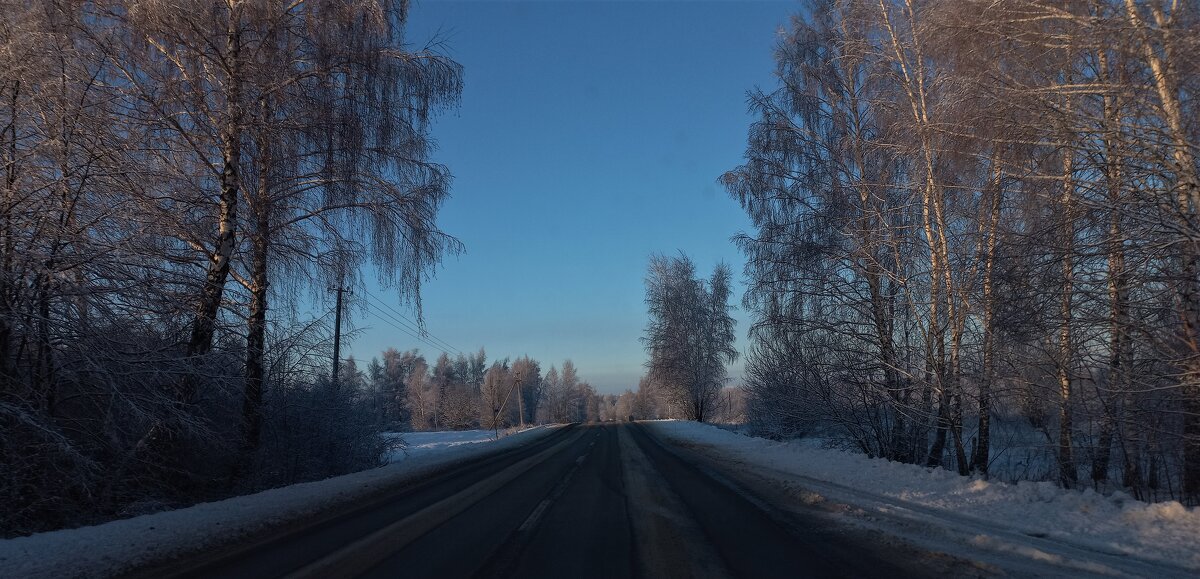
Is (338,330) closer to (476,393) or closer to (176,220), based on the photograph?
(176,220)

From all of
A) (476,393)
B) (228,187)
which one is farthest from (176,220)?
(476,393)

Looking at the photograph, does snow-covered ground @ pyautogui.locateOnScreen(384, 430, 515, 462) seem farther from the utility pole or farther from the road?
the road

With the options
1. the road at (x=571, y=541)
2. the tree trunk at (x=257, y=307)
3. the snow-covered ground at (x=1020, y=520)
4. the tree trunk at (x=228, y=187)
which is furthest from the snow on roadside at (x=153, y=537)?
the snow-covered ground at (x=1020, y=520)

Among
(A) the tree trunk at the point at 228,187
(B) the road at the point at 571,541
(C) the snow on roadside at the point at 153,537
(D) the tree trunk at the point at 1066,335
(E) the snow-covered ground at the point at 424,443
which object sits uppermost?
(A) the tree trunk at the point at 228,187

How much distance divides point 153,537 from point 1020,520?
9.76m

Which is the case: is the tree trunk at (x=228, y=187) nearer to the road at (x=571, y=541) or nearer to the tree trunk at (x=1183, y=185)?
the road at (x=571, y=541)

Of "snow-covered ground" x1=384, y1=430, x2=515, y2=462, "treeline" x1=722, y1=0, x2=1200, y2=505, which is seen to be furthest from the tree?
"treeline" x1=722, y1=0, x2=1200, y2=505

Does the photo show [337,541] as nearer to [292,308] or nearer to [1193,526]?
[292,308]

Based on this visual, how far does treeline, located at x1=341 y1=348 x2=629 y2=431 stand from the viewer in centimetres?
7725

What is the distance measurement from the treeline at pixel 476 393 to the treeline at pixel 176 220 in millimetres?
43796

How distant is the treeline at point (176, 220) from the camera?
27.1ft

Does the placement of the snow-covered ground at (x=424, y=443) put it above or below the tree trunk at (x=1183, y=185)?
below

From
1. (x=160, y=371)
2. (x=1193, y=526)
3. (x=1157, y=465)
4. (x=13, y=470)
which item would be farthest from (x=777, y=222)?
(x=13, y=470)

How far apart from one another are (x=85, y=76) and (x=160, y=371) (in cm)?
426
